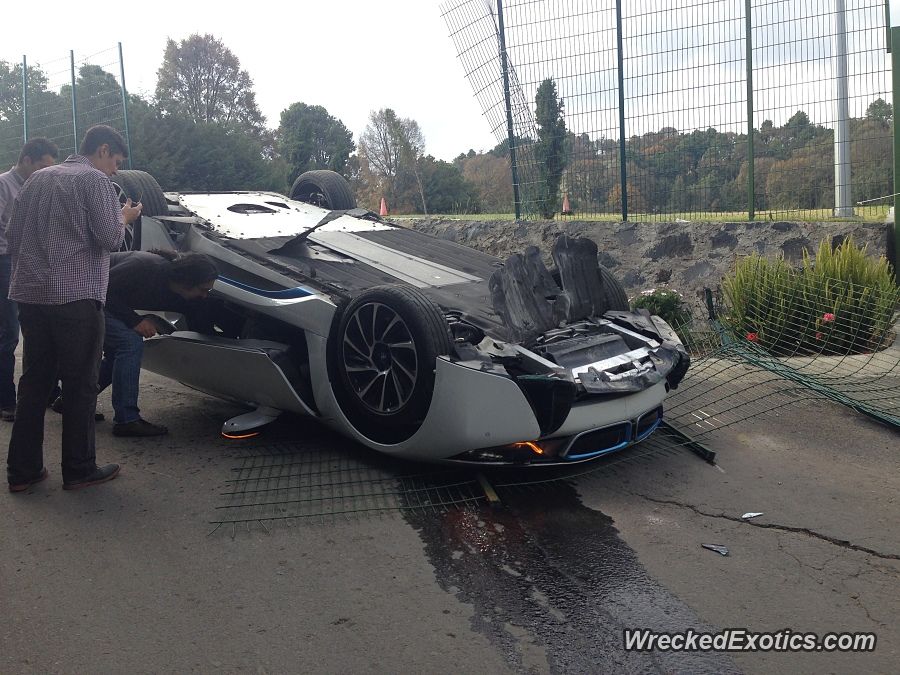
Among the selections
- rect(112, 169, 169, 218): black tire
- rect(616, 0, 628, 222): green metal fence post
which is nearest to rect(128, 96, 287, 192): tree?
rect(616, 0, 628, 222): green metal fence post

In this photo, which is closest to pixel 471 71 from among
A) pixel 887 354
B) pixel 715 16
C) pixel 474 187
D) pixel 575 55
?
pixel 575 55

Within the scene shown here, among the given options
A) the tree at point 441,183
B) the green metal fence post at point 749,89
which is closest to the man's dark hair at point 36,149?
the green metal fence post at point 749,89

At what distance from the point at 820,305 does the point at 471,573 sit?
14.6ft

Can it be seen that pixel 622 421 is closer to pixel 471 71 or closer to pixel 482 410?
pixel 482 410

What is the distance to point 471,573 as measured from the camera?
3.12m

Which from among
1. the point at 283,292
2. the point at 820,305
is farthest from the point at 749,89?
the point at 283,292

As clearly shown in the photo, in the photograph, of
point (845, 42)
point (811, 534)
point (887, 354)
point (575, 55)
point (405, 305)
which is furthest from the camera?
point (575, 55)

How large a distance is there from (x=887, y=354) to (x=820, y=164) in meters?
2.06

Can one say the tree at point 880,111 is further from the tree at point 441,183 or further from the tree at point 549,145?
the tree at point 441,183

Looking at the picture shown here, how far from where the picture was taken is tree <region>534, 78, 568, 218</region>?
8.31 metres

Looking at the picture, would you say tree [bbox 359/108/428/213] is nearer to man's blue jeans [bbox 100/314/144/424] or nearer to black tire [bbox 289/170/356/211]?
black tire [bbox 289/170/356/211]

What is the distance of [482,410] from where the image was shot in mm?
3629

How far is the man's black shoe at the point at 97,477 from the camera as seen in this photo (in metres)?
4.02

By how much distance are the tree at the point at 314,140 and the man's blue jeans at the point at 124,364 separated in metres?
20.9
